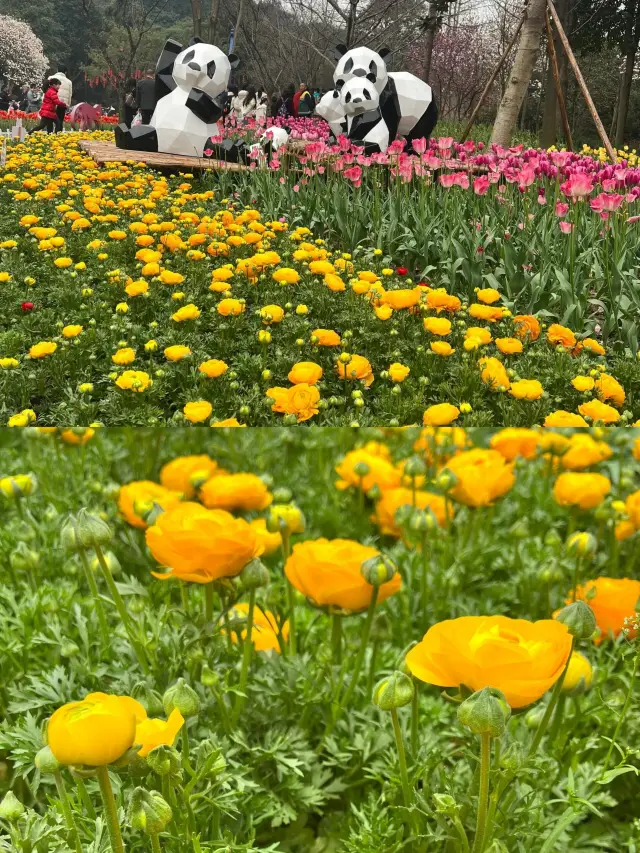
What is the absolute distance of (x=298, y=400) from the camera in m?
1.29

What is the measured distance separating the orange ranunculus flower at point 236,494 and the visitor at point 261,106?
4.09 m

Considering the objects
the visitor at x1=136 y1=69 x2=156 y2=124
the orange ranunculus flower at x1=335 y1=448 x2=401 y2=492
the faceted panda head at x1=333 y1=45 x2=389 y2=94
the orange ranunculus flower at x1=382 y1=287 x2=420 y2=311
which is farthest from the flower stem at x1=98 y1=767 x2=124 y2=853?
the visitor at x1=136 y1=69 x2=156 y2=124

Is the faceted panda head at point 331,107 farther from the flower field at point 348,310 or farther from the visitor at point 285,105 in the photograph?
the flower field at point 348,310

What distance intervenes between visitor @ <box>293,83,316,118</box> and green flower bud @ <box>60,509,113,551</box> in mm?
3652

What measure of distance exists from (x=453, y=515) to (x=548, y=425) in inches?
12.1

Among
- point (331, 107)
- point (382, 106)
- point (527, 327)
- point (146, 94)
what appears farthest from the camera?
point (146, 94)

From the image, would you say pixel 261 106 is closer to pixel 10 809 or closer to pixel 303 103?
pixel 303 103

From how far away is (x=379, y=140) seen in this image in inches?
166

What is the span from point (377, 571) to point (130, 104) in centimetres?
466

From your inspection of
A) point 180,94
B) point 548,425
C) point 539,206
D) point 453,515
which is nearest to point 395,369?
point 548,425

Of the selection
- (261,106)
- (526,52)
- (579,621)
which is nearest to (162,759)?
(579,621)

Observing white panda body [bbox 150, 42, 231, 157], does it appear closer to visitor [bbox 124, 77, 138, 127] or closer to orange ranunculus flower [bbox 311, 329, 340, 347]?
visitor [bbox 124, 77, 138, 127]

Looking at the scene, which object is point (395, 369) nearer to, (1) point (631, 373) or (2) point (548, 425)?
(2) point (548, 425)

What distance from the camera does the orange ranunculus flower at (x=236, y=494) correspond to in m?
0.79
